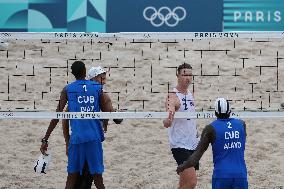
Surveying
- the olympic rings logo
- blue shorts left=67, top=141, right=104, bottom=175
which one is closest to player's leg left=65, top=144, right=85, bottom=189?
blue shorts left=67, top=141, right=104, bottom=175

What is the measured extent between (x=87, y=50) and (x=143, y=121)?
388cm

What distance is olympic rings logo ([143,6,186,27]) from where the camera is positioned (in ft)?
54.8

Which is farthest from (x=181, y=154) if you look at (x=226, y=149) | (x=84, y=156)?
(x=226, y=149)

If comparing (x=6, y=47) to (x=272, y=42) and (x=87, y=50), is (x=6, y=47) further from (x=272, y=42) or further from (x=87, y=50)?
(x=272, y=42)

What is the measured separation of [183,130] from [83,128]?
111cm

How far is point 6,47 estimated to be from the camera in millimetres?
16906

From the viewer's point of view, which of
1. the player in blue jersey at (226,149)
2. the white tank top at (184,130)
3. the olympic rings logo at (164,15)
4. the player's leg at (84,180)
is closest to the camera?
the player in blue jersey at (226,149)

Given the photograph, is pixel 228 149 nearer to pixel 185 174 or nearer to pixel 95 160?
pixel 185 174

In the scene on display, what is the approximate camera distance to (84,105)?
27.6ft

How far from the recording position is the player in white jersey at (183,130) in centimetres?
868

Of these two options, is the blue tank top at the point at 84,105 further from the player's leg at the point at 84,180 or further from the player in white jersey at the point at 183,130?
the player in white jersey at the point at 183,130

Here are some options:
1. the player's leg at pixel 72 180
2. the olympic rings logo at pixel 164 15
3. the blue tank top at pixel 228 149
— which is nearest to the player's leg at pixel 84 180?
the player's leg at pixel 72 180

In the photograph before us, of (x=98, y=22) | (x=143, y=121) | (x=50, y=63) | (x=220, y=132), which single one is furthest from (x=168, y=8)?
(x=220, y=132)

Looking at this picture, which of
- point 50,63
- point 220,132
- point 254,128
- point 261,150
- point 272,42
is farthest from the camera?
point 272,42
